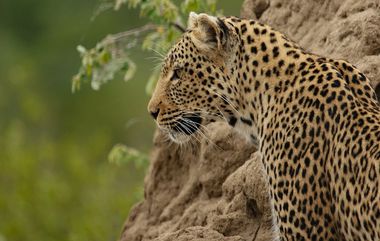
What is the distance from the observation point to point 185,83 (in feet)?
31.4

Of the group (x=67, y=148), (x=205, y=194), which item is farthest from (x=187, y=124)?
(x=67, y=148)

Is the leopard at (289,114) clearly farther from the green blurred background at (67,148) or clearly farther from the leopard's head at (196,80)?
the green blurred background at (67,148)

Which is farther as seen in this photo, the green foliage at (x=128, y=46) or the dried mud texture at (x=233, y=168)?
the green foliage at (x=128, y=46)

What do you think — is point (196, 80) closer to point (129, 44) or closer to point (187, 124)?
point (187, 124)

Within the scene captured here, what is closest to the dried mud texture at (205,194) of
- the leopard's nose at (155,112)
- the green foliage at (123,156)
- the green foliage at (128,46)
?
the leopard's nose at (155,112)

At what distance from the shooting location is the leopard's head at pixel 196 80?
9.28 m

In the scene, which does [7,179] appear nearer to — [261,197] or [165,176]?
[165,176]

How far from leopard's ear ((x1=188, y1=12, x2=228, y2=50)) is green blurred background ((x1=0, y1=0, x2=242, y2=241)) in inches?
213

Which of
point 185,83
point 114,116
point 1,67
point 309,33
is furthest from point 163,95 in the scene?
point 1,67

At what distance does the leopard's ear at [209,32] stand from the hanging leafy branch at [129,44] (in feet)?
10.1

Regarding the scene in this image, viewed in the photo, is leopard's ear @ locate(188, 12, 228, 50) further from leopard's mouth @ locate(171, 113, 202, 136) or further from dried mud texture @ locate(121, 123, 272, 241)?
dried mud texture @ locate(121, 123, 272, 241)

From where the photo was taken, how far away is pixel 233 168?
10.8 meters

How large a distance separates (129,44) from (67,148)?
1235 centimetres

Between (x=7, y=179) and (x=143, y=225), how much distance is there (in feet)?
44.5
